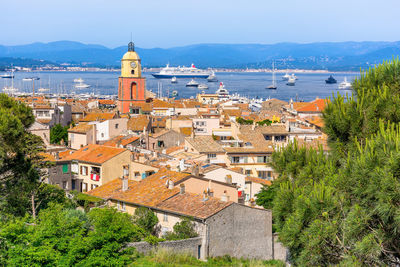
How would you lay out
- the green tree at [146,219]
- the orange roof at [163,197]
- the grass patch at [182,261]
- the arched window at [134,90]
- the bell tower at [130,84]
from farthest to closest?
the arched window at [134,90]
the bell tower at [130,84]
the green tree at [146,219]
the orange roof at [163,197]
the grass patch at [182,261]

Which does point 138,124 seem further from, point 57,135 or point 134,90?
point 134,90

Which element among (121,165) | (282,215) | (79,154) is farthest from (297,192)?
(79,154)

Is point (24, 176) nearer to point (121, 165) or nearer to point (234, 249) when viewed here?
point (234, 249)

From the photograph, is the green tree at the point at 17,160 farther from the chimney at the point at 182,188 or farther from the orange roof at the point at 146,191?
the chimney at the point at 182,188

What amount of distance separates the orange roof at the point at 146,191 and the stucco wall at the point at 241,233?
7.96 feet

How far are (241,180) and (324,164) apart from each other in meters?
14.1

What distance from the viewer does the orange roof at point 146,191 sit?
Answer: 20328 millimetres

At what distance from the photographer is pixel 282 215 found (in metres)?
13.2

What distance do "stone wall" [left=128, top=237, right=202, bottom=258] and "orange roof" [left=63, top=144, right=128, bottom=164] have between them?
1202 centimetres

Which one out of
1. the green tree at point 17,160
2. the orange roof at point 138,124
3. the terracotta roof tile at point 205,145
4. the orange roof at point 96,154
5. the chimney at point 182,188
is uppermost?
the green tree at point 17,160

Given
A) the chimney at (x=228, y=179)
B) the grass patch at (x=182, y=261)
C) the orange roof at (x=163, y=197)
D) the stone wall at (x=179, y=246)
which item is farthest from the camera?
the chimney at (x=228, y=179)

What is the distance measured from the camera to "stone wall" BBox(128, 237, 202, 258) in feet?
53.8

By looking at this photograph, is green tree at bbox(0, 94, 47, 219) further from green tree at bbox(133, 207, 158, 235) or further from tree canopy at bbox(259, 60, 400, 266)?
tree canopy at bbox(259, 60, 400, 266)

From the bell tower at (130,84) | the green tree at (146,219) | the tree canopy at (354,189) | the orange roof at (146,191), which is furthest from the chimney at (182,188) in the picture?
the bell tower at (130,84)
